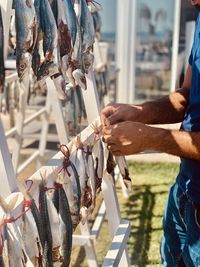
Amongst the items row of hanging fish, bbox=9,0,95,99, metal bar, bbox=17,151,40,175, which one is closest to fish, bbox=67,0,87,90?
row of hanging fish, bbox=9,0,95,99

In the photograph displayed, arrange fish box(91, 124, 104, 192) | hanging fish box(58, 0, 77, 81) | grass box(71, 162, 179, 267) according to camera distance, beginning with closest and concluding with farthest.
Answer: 1. hanging fish box(58, 0, 77, 81)
2. fish box(91, 124, 104, 192)
3. grass box(71, 162, 179, 267)

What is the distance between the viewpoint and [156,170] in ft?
15.3

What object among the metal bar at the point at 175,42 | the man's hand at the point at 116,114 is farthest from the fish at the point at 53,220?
the metal bar at the point at 175,42

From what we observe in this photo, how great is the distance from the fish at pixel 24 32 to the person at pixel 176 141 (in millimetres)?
356

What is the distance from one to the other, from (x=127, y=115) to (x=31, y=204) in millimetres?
689

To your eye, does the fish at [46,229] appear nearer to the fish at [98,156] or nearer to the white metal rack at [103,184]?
the white metal rack at [103,184]

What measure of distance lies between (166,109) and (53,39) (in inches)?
28.8

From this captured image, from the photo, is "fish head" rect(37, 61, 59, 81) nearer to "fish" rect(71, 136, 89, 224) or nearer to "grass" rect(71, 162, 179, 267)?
"fish" rect(71, 136, 89, 224)

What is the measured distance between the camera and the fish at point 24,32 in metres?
1.19

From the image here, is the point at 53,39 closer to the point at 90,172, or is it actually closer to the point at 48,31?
the point at 48,31

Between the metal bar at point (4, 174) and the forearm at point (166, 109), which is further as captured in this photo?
the forearm at point (166, 109)

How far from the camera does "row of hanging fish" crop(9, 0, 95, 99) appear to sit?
1.21 meters

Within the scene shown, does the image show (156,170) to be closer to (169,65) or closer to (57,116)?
(169,65)

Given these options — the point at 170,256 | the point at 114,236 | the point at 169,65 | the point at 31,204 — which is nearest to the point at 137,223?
the point at 170,256
